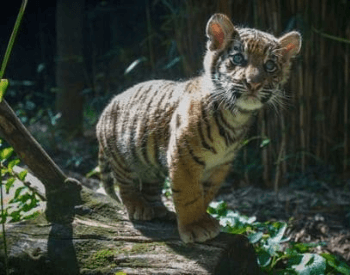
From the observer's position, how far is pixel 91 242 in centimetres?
293

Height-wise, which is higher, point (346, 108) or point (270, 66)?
point (270, 66)

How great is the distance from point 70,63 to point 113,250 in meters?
4.63

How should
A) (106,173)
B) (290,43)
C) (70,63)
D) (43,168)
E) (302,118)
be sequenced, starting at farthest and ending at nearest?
1. (70,63)
2. (302,118)
3. (106,173)
4. (43,168)
5. (290,43)

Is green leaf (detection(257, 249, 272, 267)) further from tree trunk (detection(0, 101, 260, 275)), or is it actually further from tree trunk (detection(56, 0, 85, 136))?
tree trunk (detection(56, 0, 85, 136))

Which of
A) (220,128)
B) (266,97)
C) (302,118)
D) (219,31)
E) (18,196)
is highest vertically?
(219,31)

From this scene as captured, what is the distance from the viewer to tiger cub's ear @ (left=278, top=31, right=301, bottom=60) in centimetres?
305

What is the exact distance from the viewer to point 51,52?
831 centimetres

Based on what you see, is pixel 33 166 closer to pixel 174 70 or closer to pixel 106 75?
pixel 174 70

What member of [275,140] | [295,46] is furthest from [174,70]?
[295,46]

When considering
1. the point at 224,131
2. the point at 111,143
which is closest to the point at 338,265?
the point at 224,131

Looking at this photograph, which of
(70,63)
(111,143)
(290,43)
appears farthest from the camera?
(70,63)

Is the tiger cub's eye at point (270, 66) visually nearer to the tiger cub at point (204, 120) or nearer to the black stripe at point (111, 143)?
the tiger cub at point (204, 120)

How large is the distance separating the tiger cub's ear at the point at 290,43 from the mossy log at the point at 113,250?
1.04m

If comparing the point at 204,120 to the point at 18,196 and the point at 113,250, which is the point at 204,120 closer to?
the point at 113,250
